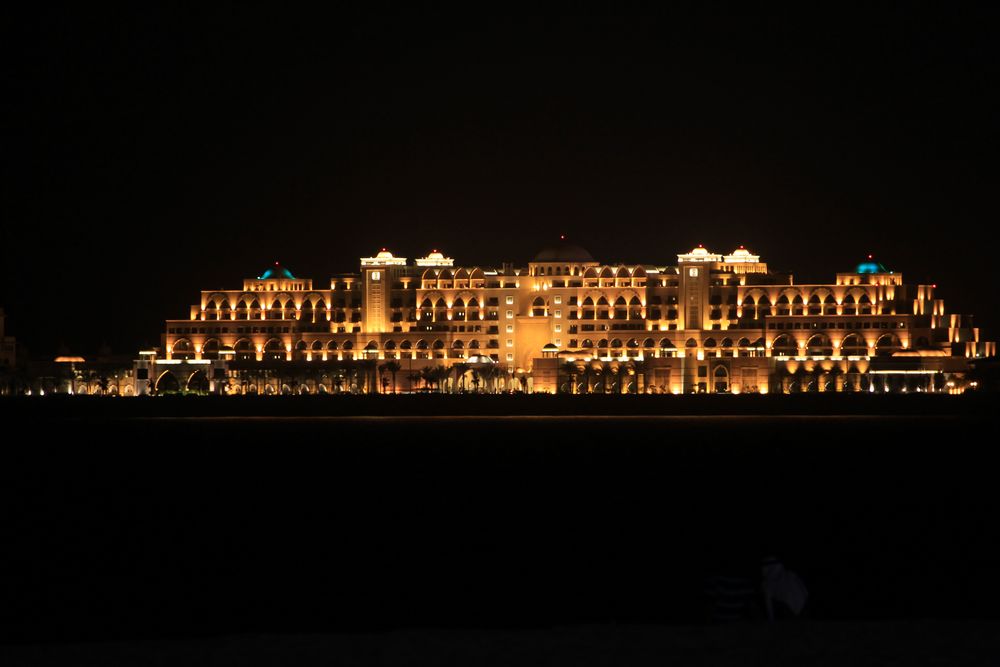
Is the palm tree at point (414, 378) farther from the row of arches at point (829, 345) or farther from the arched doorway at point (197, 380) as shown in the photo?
the row of arches at point (829, 345)

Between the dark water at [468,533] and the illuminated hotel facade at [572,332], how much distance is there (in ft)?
137

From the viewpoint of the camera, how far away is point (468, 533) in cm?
2755

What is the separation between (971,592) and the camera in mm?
19750

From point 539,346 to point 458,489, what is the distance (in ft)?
233

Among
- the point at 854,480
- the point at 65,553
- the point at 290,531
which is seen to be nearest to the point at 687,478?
the point at 854,480

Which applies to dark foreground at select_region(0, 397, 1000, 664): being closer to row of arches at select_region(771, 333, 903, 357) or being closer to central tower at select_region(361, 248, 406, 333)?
row of arches at select_region(771, 333, 903, 357)

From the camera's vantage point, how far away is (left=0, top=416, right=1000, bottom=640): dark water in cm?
1908

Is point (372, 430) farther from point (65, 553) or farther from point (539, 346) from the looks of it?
point (65, 553)

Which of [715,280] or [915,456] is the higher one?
[715,280]

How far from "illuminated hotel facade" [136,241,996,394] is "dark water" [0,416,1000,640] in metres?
41.7

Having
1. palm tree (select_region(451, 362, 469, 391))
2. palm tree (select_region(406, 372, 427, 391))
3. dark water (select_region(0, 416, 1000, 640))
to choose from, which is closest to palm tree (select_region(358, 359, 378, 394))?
palm tree (select_region(406, 372, 427, 391))

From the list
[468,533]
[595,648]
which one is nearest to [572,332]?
Answer: [468,533]

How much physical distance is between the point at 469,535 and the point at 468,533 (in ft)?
1.13

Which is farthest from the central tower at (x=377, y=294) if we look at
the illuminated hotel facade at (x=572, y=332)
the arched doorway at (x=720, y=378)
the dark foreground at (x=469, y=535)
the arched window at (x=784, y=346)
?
the dark foreground at (x=469, y=535)
